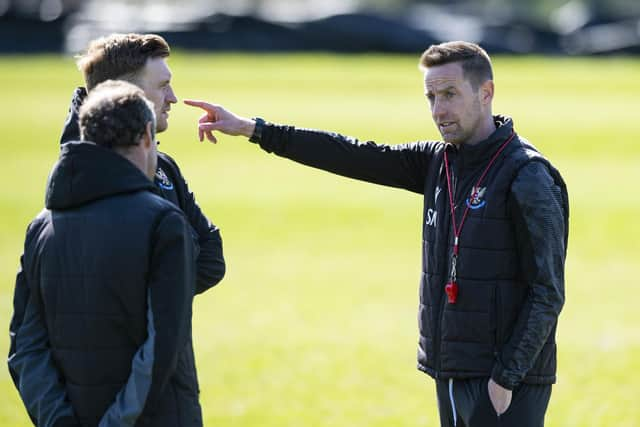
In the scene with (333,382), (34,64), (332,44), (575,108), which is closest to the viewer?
Answer: (333,382)

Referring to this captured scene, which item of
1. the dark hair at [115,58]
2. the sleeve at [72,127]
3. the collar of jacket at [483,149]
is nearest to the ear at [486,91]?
the collar of jacket at [483,149]

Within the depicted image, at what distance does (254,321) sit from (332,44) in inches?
1429

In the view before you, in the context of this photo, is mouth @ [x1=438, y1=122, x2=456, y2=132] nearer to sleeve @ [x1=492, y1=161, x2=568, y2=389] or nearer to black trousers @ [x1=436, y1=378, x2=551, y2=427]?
sleeve @ [x1=492, y1=161, x2=568, y2=389]

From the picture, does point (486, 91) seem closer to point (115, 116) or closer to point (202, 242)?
point (202, 242)

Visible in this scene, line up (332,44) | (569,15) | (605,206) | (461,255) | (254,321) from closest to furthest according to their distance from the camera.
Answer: (461,255)
(254,321)
(605,206)
(332,44)
(569,15)

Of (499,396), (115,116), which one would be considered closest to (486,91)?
(499,396)

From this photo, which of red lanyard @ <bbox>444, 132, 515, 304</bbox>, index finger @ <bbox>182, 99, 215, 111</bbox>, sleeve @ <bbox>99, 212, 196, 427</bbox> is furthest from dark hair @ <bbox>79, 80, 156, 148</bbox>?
red lanyard @ <bbox>444, 132, 515, 304</bbox>

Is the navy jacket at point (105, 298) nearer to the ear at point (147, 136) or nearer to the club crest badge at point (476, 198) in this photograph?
the ear at point (147, 136)

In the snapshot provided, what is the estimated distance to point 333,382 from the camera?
9.12 meters

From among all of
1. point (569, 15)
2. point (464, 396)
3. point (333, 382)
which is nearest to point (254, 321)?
point (333, 382)

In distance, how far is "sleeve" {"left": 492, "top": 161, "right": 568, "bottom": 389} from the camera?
4484 millimetres

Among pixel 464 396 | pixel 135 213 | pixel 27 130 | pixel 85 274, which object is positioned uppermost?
pixel 135 213

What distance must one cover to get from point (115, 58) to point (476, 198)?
1.59 metres

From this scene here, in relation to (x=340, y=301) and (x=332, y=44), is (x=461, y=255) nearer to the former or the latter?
(x=340, y=301)
